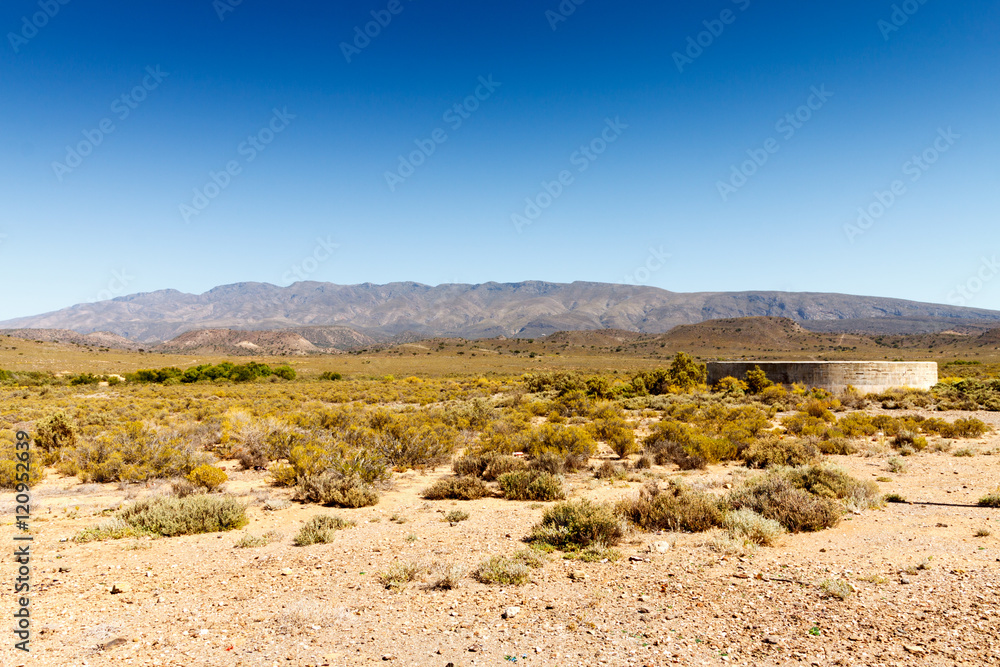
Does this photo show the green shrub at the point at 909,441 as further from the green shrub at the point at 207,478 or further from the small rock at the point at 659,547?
the green shrub at the point at 207,478

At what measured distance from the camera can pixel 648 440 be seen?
14125 millimetres

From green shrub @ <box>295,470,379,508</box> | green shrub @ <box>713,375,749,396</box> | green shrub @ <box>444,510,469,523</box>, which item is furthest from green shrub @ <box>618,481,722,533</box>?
green shrub @ <box>713,375,749,396</box>

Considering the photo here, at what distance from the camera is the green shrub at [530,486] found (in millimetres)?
10102

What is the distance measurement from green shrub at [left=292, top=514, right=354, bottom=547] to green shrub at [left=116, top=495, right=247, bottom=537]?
1.32 metres

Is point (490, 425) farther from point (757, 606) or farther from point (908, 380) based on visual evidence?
point (908, 380)

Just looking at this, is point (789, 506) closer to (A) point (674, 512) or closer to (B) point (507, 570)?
(A) point (674, 512)

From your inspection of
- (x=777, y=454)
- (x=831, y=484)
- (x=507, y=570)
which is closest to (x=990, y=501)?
(x=831, y=484)

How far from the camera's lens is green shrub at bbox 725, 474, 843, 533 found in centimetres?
766

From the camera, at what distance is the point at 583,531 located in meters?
7.26

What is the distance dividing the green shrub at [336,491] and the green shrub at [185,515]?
147 centimetres

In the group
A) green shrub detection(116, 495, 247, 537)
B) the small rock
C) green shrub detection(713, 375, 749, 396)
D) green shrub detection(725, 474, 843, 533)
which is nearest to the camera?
the small rock

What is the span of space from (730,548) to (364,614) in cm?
439

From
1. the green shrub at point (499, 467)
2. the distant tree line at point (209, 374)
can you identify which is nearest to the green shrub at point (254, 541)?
the green shrub at point (499, 467)

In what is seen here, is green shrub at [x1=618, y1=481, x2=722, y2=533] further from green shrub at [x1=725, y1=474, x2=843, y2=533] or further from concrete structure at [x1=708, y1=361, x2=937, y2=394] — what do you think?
concrete structure at [x1=708, y1=361, x2=937, y2=394]
